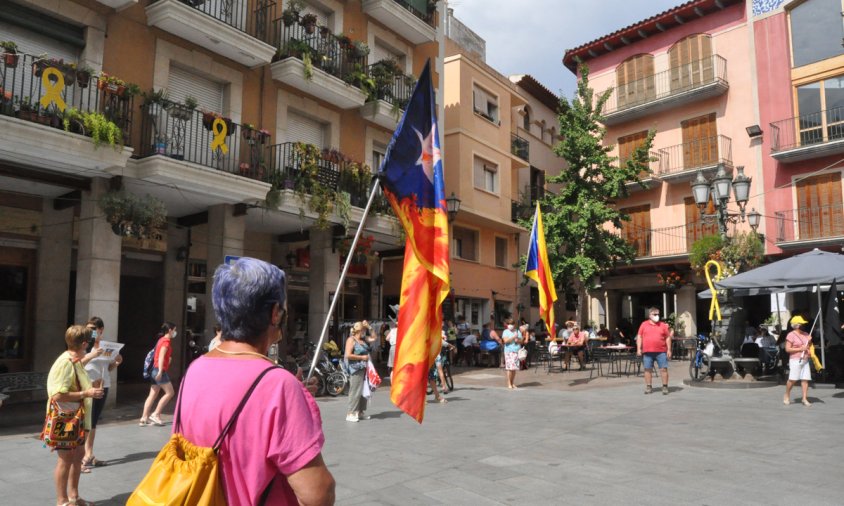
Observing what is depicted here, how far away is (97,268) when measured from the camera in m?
12.2

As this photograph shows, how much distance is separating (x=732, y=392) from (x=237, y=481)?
14177 mm

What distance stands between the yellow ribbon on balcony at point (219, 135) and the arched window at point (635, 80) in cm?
2138

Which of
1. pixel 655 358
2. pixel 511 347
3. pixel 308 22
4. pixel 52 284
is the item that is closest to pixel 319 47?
pixel 308 22

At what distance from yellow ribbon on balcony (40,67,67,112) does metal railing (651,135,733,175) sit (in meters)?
23.4

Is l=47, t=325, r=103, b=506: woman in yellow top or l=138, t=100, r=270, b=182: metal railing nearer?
l=47, t=325, r=103, b=506: woman in yellow top

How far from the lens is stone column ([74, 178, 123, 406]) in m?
12.1

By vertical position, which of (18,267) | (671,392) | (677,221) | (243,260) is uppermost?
(677,221)

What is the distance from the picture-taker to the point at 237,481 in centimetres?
212

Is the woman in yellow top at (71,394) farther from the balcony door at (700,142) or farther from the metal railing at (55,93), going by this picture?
the balcony door at (700,142)

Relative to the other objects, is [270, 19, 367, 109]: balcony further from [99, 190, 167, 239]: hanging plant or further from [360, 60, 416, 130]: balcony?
[99, 190, 167, 239]: hanging plant

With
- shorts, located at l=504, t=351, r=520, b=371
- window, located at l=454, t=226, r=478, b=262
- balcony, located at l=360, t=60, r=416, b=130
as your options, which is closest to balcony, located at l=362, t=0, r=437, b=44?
balcony, located at l=360, t=60, r=416, b=130

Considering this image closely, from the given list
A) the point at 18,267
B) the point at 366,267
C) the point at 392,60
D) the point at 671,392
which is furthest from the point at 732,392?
the point at 18,267

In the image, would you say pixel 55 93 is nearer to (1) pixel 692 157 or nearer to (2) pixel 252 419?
(2) pixel 252 419

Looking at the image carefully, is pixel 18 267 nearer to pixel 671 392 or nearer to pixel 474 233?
pixel 671 392
